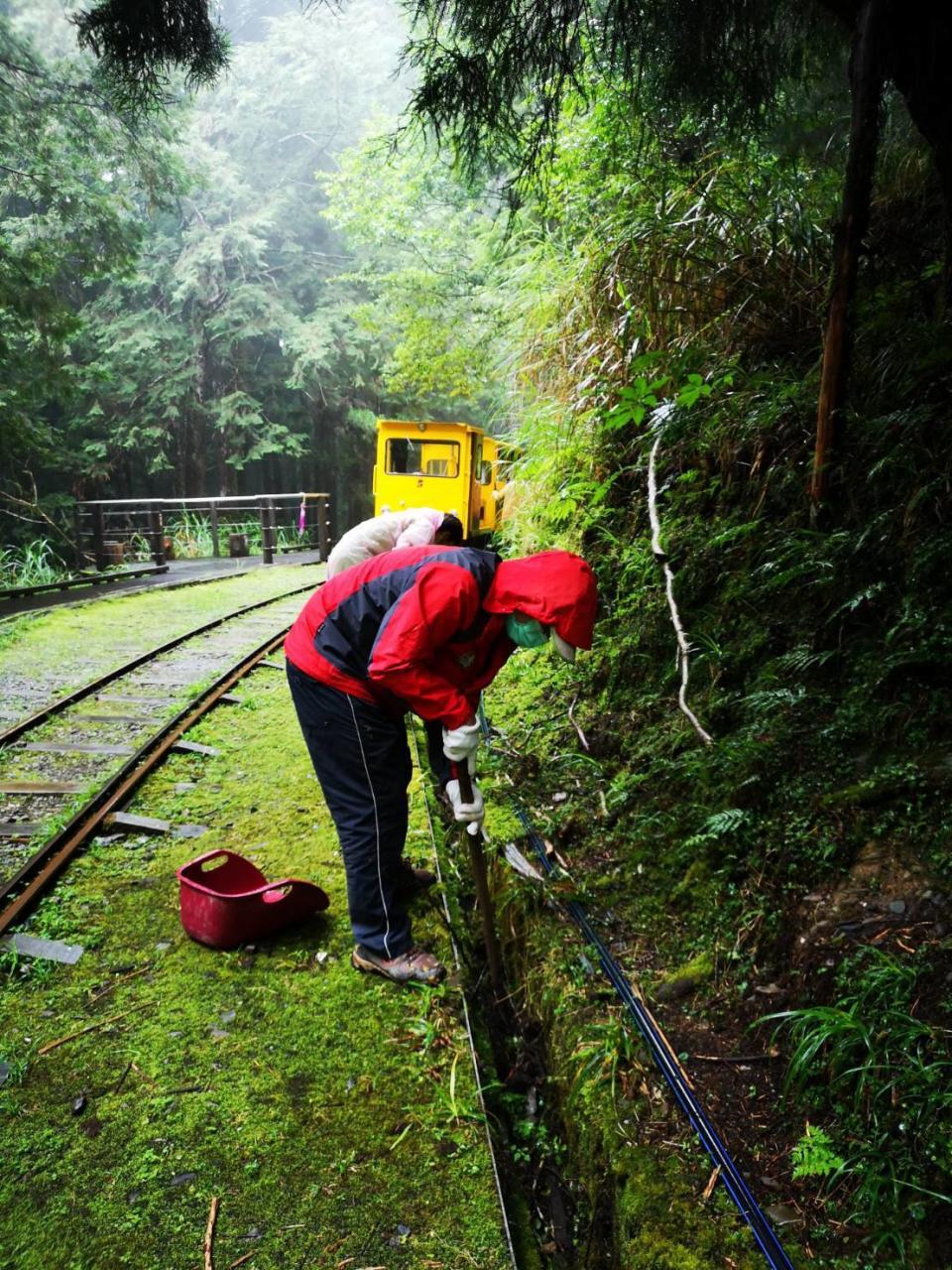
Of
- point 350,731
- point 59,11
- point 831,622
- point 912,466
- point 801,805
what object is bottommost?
point 801,805

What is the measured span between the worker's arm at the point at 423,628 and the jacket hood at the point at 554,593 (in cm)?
13

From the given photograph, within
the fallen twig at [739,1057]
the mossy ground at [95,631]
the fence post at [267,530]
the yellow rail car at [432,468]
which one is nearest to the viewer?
the fallen twig at [739,1057]

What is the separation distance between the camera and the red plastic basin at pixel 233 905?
3070mm

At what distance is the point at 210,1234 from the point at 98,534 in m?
13.5

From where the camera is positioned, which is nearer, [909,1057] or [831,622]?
[909,1057]

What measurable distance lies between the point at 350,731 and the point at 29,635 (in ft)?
24.0

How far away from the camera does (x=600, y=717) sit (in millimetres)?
4574

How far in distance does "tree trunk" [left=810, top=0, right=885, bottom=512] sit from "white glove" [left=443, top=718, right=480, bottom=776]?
7.23ft

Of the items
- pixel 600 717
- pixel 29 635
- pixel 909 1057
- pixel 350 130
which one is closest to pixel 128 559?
pixel 29 635

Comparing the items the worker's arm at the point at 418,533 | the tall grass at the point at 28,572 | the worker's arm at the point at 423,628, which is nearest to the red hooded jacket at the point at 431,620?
the worker's arm at the point at 423,628

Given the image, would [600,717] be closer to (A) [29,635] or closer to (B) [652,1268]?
(B) [652,1268]

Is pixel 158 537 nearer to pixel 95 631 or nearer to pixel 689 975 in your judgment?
pixel 95 631

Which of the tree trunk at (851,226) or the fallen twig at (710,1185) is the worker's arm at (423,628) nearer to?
the fallen twig at (710,1185)

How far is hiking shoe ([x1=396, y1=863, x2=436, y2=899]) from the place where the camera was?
357cm
